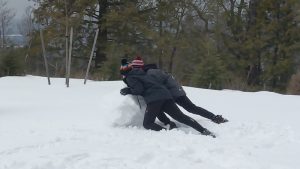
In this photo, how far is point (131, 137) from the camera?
7055mm

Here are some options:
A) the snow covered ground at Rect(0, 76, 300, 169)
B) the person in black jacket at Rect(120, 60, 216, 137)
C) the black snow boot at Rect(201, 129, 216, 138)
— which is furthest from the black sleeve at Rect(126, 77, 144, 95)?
the black snow boot at Rect(201, 129, 216, 138)

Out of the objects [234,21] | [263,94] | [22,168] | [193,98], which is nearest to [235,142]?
[22,168]

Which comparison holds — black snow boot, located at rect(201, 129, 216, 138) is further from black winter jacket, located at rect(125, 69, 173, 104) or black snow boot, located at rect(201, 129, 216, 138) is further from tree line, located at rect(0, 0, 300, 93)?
tree line, located at rect(0, 0, 300, 93)

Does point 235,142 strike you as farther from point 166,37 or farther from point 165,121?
point 166,37

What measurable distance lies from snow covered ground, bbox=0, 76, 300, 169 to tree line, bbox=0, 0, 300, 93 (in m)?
14.9

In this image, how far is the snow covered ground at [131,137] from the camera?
18.4ft

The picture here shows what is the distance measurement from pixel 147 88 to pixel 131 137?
42.5 inches

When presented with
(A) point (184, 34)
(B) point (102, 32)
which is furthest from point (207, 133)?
(A) point (184, 34)

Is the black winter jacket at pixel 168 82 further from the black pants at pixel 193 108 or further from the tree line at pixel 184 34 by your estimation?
the tree line at pixel 184 34

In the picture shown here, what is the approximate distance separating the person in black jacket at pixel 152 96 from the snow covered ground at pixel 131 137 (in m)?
0.22

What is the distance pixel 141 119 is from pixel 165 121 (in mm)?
380

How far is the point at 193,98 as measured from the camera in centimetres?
1137

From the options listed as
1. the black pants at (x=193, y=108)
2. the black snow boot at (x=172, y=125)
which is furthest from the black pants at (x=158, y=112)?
the black pants at (x=193, y=108)

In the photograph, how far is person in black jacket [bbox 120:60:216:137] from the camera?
7758 millimetres
